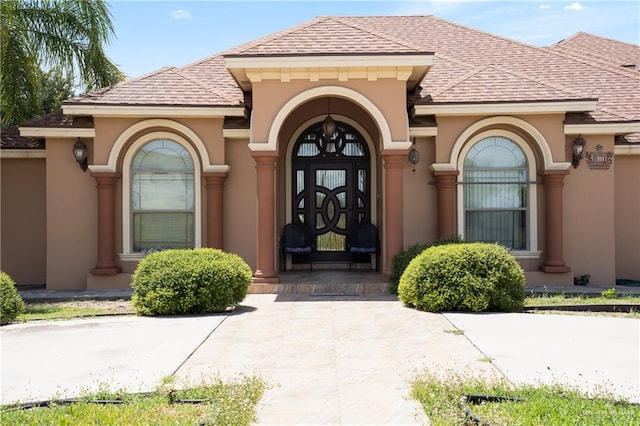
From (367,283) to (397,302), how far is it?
1353 millimetres

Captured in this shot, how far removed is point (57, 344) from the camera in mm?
7820

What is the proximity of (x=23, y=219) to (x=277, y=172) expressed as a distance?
5.57 m

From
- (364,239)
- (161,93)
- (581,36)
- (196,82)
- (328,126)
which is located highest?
(581,36)

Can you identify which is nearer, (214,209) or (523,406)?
(523,406)

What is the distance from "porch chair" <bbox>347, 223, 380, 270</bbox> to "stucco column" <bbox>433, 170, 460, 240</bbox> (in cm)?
165

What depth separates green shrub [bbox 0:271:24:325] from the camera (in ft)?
30.6

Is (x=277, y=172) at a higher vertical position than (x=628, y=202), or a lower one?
higher

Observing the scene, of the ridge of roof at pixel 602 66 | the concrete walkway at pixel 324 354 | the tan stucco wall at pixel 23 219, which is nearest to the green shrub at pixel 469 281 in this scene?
the concrete walkway at pixel 324 354

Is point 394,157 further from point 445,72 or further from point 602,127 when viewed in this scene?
point 602,127

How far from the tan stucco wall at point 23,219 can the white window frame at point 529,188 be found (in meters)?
8.82

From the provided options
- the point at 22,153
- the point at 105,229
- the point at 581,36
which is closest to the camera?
the point at 105,229

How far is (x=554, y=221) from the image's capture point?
12.7 meters

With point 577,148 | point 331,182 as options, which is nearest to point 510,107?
point 577,148

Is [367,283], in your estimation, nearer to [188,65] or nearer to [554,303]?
[554,303]
